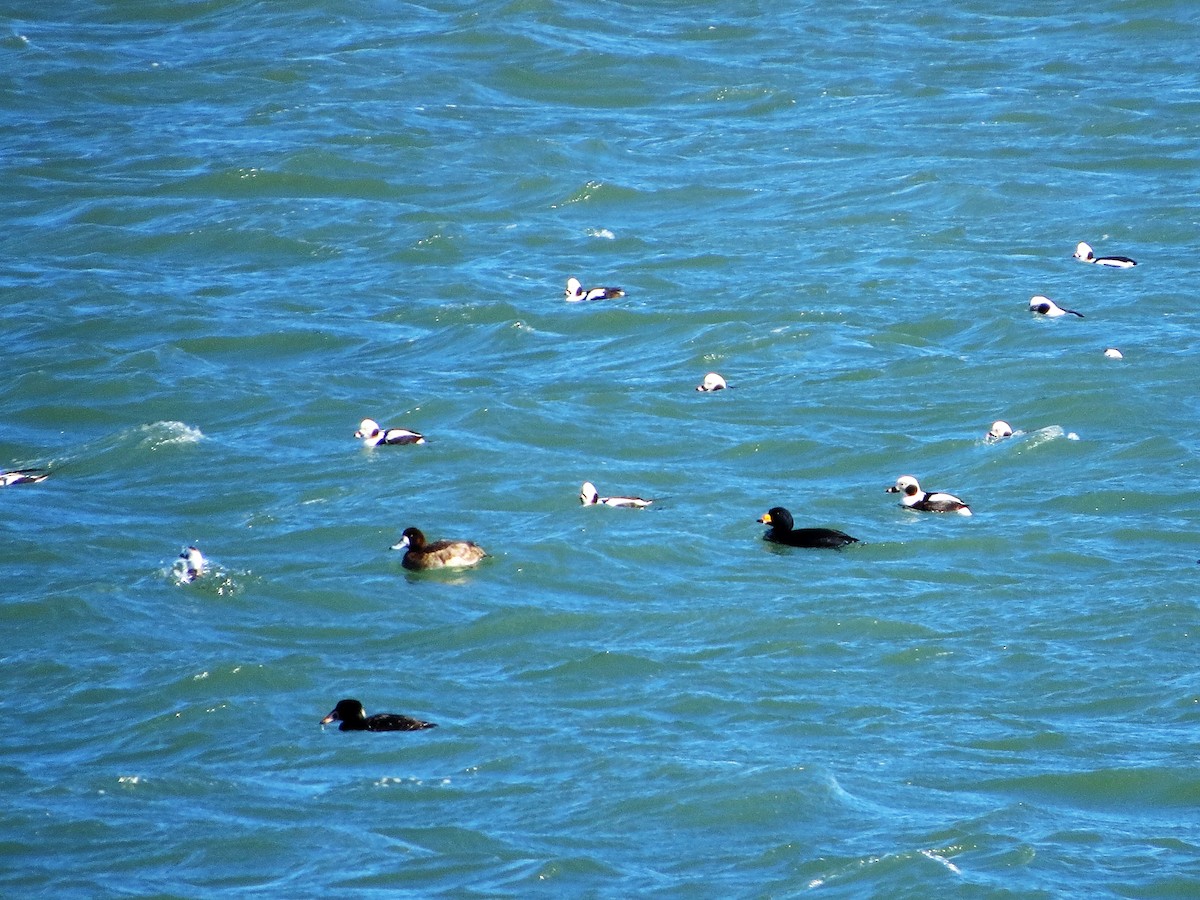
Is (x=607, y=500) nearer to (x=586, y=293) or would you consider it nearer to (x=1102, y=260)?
(x=586, y=293)

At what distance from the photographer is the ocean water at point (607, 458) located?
39.9 ft

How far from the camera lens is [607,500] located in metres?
18.1

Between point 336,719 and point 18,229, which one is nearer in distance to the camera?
point 336,719

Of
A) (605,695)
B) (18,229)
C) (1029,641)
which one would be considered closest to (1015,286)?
(1029,641)

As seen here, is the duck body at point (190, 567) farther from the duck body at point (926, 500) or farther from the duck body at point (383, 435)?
the duck body at point (926, 500)

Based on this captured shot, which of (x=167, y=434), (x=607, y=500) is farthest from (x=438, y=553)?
(x=167, y=434)

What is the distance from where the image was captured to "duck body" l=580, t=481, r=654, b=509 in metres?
18.0

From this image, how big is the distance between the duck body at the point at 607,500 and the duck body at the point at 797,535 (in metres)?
1.24

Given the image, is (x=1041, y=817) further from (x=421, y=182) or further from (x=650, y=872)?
(x=421, y=182)

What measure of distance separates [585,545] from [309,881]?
21.0ft

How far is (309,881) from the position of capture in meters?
11.2

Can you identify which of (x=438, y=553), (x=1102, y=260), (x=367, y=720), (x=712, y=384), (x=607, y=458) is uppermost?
(x=1102, y=260)

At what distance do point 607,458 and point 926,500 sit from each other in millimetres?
3558

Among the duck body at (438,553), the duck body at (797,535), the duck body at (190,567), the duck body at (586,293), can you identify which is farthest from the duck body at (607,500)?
the duck body at (586,293)
